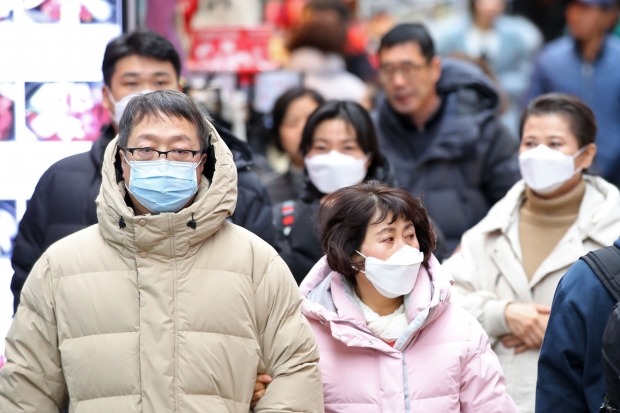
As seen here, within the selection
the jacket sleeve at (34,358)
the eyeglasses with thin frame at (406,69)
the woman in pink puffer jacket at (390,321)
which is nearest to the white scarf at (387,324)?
the woman in pink puffer jacket at (390,321)

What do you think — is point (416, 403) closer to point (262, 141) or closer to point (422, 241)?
point (422, 241)

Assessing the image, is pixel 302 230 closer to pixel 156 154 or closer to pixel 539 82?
pixel 156 154

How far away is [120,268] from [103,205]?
0.23 m

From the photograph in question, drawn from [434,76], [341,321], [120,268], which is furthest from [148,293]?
[434,76]

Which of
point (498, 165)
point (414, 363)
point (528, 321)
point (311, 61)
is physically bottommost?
point (528, 321)

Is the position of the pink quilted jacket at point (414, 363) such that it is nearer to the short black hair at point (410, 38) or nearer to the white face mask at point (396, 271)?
the white face mask at point (396, 271)

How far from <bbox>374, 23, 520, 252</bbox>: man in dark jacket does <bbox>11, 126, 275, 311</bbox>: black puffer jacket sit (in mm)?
1551

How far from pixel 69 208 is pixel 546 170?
7.13ft

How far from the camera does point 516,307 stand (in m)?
6.42

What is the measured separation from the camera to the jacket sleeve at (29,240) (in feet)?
20.2

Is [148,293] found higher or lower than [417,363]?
higher

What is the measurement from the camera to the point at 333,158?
22.7ft

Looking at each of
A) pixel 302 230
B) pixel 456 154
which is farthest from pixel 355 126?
pixel 456 154

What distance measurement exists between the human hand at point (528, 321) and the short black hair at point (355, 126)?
1.08m
